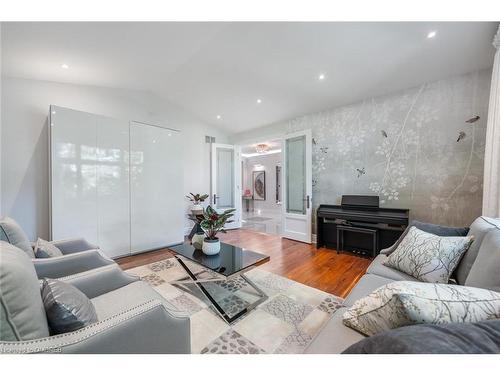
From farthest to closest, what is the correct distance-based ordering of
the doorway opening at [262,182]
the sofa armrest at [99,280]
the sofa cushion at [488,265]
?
the doorway opening at [262,182] < the sofa armrest at [99,280] < the sofa cushion at [488,265]

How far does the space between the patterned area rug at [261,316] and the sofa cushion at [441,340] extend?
893 millimetres

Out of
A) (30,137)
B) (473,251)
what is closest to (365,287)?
(473,251)

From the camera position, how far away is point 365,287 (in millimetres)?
1414

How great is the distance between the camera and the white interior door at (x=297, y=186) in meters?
3.97

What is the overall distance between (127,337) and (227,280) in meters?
0.95

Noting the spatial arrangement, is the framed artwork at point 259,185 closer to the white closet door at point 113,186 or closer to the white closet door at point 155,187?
the white closet door at point 155,187

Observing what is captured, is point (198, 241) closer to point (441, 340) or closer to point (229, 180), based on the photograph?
point (441, 340)

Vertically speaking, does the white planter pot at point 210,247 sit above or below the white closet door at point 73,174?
below

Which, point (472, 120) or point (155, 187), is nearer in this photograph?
point (472, 120)

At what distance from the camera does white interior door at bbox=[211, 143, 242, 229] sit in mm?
5391

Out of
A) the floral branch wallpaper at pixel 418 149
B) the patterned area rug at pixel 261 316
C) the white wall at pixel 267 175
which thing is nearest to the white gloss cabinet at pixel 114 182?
the patterned area rug at pixel 261 316

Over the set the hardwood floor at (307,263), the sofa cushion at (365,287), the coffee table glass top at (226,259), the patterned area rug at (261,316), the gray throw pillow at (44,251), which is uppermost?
the gray throw pillow at (44,251)
